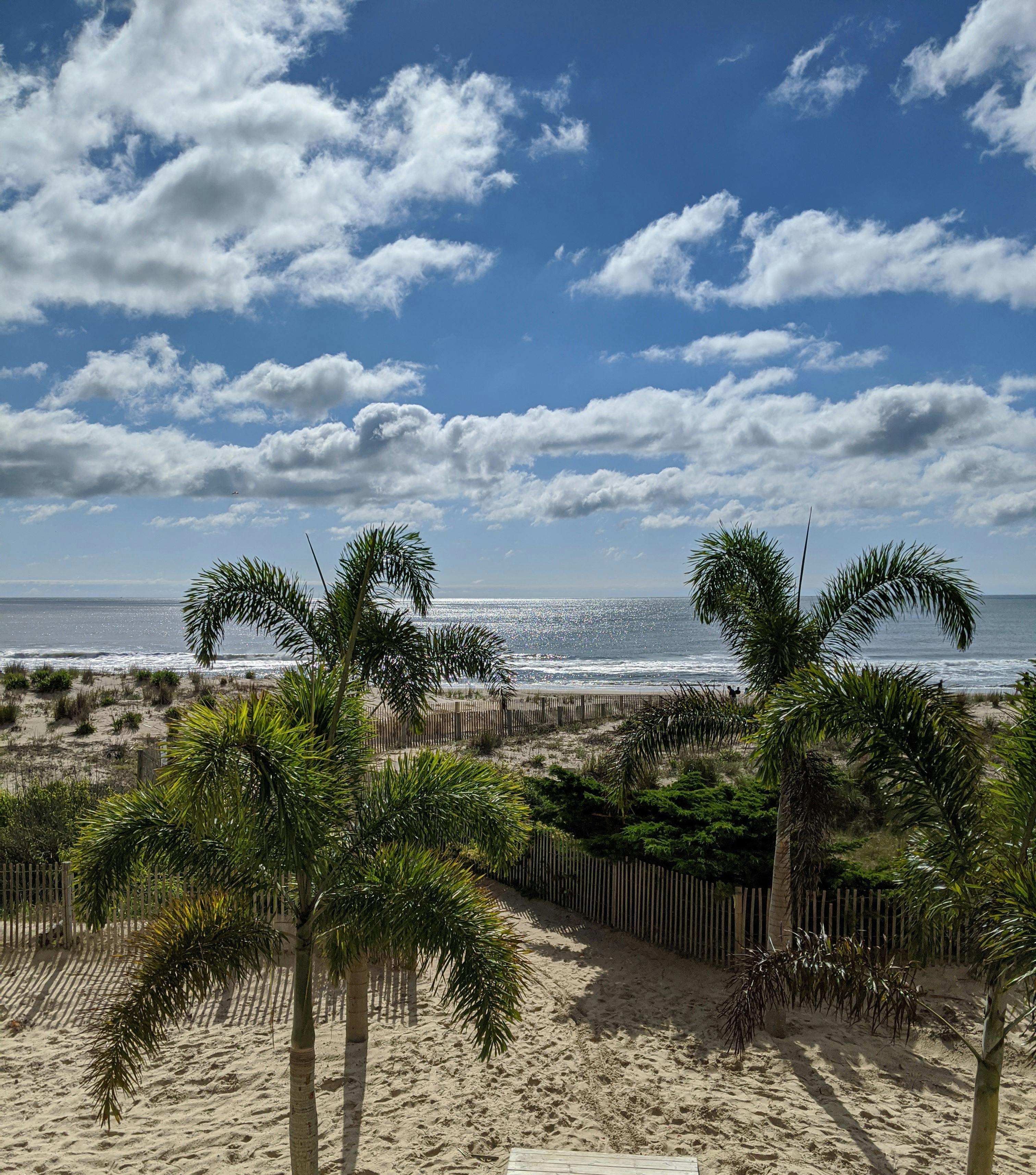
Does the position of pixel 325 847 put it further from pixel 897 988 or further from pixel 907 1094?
pixel 907 1094

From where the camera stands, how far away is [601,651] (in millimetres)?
90562

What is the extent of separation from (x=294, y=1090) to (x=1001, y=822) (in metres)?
5.55

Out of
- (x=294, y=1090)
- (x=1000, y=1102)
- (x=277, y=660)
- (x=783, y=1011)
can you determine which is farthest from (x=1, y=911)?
(x=277, y=660)

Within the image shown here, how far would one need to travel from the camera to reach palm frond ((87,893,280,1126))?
5.69m

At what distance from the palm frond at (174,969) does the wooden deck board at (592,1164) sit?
8.21ft

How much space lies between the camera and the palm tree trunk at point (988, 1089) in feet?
19.4

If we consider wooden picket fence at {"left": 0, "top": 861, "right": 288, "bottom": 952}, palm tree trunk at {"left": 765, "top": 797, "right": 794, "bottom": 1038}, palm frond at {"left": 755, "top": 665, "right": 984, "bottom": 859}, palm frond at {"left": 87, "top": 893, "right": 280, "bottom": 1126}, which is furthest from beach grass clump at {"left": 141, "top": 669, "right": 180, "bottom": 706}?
palm frond at {"left": 755, "top": 665, "right": 984, "bottom": 859}

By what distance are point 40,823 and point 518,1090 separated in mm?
10024

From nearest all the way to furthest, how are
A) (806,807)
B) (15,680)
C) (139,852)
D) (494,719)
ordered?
(139,852) < (806,807) < (494,719) < (15,680)

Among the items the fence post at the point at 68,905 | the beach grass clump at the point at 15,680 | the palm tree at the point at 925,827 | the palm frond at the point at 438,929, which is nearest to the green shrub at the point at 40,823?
the fence post at the point at 68,905

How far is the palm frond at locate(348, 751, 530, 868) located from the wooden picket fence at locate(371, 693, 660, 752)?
17642 mm

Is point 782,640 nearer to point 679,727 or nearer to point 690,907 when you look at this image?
point 679,727

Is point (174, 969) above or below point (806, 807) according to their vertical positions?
below

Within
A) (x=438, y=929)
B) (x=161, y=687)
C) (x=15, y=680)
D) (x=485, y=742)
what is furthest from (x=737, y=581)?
(x=15, y=680)
